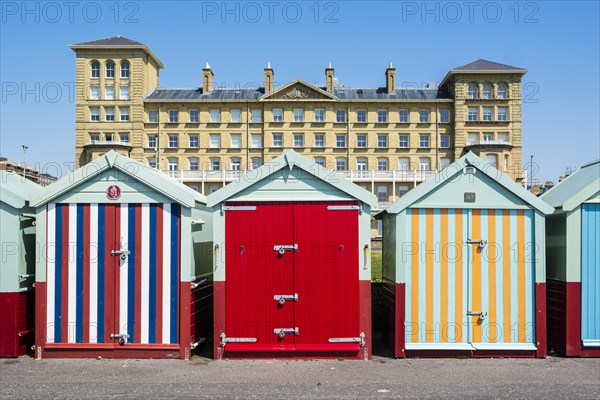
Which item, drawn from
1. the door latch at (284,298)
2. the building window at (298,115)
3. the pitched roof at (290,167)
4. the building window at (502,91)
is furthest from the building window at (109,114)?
the door latch at (284,298)

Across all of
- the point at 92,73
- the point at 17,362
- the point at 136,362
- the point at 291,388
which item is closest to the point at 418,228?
the point at 291,388

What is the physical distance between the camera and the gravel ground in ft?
23.7

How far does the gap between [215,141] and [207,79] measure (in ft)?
24.7

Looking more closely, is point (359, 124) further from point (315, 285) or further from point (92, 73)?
point (315, 285)

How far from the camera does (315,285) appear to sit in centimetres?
902

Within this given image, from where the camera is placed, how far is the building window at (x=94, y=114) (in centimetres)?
6475

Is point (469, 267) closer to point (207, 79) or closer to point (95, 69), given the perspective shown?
point (207, 79)

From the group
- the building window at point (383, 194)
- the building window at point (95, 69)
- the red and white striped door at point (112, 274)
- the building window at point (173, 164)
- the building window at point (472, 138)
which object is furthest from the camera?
the building window at point (95, 69)

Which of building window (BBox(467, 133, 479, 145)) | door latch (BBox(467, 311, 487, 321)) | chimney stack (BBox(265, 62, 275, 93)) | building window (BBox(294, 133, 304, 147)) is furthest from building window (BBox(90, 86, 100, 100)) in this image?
door latch (BBox(467, 311, 487, 321))

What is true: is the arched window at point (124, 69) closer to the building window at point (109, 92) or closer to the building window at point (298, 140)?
the building window at point (109, 92)

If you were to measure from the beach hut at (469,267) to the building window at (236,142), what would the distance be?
184 ft

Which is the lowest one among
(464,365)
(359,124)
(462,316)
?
(464,365)

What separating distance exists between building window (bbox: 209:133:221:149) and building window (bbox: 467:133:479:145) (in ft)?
92.4

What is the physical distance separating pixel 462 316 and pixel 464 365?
30.7 inches
